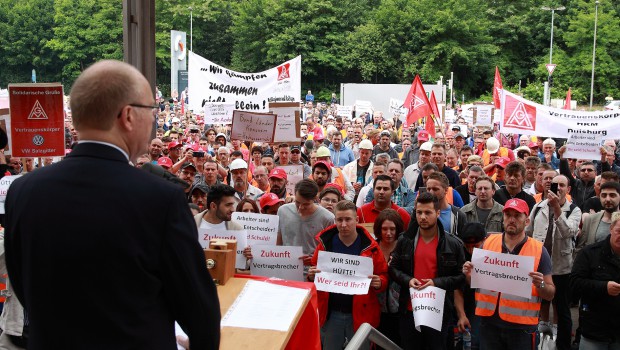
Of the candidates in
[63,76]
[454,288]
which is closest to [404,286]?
[454,288]

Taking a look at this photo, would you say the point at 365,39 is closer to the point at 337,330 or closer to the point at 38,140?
the point at 38,140

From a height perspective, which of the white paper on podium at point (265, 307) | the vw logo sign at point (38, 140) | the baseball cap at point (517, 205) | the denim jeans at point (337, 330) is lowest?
the denim jeans at point (337, 330)

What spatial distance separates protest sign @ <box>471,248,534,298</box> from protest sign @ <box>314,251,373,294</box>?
0.81 meters

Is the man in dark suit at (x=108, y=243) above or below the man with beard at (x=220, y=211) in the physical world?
above

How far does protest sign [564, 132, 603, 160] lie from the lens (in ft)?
35.7

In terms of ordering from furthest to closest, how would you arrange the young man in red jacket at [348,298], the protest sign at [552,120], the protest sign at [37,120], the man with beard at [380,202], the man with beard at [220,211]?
the protest sign at [552,120] < the protest sign at [37,120] < the man with beard at [380,202] < the man with beard at [220,211] < the young man in red jacket at [348,298]

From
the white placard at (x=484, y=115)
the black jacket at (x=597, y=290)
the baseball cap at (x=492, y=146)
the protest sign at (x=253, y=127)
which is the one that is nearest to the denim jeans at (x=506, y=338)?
the black jacket at (x=597, y=290)

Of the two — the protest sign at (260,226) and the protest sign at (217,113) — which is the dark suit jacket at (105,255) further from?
the protest sign at (217,113)

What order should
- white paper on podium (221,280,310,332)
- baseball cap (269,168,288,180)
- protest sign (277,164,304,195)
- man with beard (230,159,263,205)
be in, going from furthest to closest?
protest sign (277,164,304,195)
man with beard (230,159,263,205)
baseball cap (269,168,288,180)
white paper on podium (221,280,310,332)

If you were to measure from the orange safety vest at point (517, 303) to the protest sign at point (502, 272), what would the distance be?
143mm

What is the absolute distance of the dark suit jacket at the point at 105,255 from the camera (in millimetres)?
2064

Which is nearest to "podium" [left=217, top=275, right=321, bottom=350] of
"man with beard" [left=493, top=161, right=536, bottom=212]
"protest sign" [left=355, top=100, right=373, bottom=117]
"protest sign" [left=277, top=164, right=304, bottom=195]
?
"man with beard" [left=493, top=161, right=536, bottom=212]

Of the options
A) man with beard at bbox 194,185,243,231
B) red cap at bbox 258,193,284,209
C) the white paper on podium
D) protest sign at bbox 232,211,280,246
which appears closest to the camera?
the white paper on podium

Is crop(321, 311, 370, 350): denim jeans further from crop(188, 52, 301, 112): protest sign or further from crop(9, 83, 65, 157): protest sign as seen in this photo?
crop(188, 52, 301, 112): protest sign
